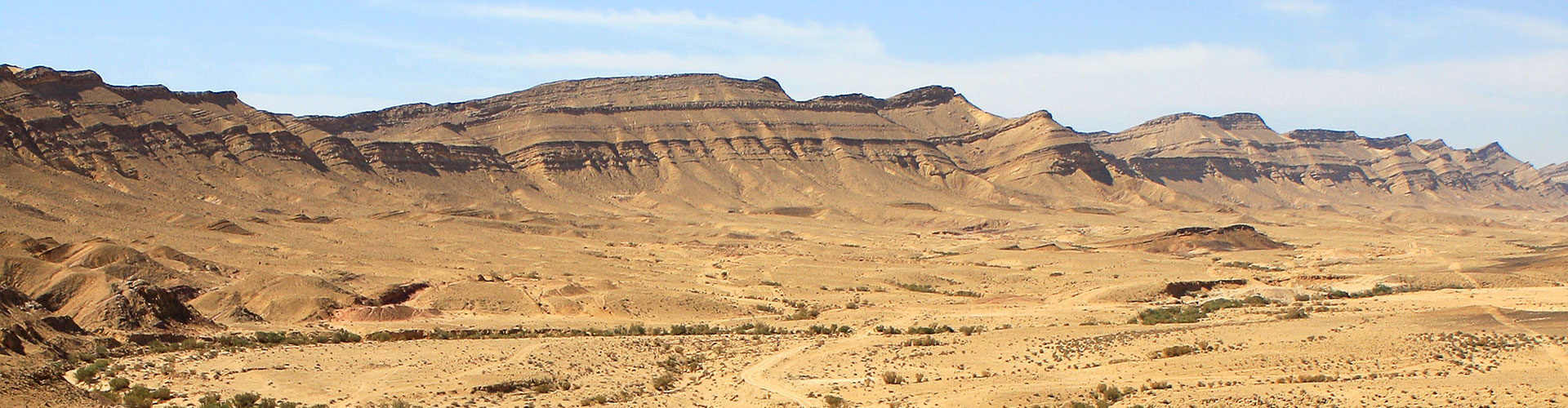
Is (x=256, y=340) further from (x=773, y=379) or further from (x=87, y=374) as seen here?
(x=773, y=379)

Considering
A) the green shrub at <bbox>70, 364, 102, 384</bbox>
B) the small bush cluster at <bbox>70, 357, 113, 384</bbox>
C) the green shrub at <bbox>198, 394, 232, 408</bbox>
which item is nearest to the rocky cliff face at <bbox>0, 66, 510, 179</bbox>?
the small bush cluster at <bbox>70, 357, 113, 384</bbox>

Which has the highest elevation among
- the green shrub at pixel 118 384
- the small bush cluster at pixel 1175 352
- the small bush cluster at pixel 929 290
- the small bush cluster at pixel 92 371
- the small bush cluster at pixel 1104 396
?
the small bush cluster at pixel 1175 352

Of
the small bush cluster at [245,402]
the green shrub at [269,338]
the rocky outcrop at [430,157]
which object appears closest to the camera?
the small bush cluster at [245,402]

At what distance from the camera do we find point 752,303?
153 ft

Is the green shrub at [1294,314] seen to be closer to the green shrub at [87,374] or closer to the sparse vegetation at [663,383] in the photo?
the sparse vegetation at [663,383]

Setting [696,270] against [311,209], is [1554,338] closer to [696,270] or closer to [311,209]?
[696,270]

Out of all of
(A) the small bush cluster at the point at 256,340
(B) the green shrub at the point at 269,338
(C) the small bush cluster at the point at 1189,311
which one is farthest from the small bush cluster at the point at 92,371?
(C) the small bush cluster at the point at 1189,311

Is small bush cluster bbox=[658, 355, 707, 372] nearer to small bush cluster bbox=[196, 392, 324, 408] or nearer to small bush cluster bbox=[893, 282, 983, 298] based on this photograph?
small bush cluster bbox=[196, 392, 324, 408]

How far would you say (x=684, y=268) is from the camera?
64.3m

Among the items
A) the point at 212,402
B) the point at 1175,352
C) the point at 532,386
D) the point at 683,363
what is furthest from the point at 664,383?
the point at 1175,352

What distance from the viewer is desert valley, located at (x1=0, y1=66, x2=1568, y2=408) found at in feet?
82.0

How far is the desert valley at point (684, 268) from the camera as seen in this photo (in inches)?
984

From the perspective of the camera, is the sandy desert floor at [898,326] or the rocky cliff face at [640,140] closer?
the sandy desert floor at [898,326]

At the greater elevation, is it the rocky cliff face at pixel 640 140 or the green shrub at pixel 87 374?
the rocky cliff face at pixel 640 140
